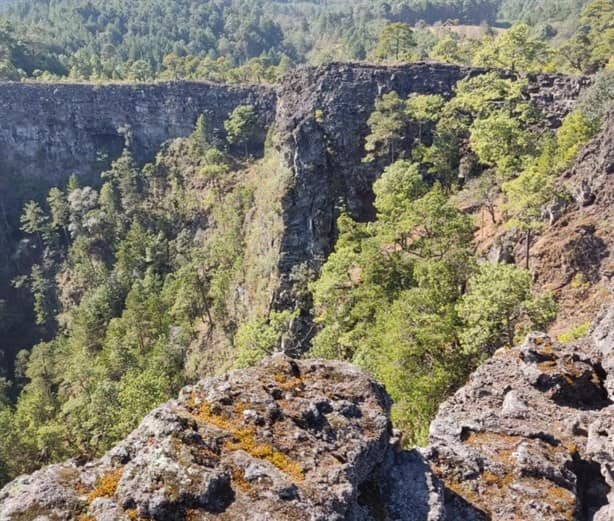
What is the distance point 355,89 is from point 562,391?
60617mm

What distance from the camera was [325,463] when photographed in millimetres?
11781

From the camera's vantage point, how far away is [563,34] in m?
160

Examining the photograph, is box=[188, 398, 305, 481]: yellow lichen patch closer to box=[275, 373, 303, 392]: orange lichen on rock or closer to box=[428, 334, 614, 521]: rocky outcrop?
box=[275, 373, 303, 392]: orange lichen on rock

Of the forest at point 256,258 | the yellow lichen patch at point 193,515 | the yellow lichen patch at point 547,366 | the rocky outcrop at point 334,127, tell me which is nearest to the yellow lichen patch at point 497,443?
the yellow lichen patch at point 547,366

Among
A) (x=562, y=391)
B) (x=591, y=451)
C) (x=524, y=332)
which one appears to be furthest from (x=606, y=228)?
(x=591, y=451)

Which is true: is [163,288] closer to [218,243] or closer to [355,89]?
[218,243]

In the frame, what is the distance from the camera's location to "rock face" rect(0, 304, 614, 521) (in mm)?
10492

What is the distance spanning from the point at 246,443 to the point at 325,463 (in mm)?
1849

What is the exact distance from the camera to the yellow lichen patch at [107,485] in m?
10.7

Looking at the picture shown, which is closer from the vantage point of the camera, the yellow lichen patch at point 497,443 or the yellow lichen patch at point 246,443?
the yellow lichen patch at point 246,443

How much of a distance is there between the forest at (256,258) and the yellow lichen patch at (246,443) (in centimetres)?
373

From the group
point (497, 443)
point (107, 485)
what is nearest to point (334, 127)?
point (497, 443)

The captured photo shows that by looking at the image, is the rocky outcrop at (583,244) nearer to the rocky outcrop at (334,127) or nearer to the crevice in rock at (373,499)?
the crevice in rock at (373,499)

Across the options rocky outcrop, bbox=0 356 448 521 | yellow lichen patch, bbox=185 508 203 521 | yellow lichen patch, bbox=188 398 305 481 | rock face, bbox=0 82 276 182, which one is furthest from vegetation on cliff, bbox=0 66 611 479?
yellow lichen patch, bbox=185 508 203 521
